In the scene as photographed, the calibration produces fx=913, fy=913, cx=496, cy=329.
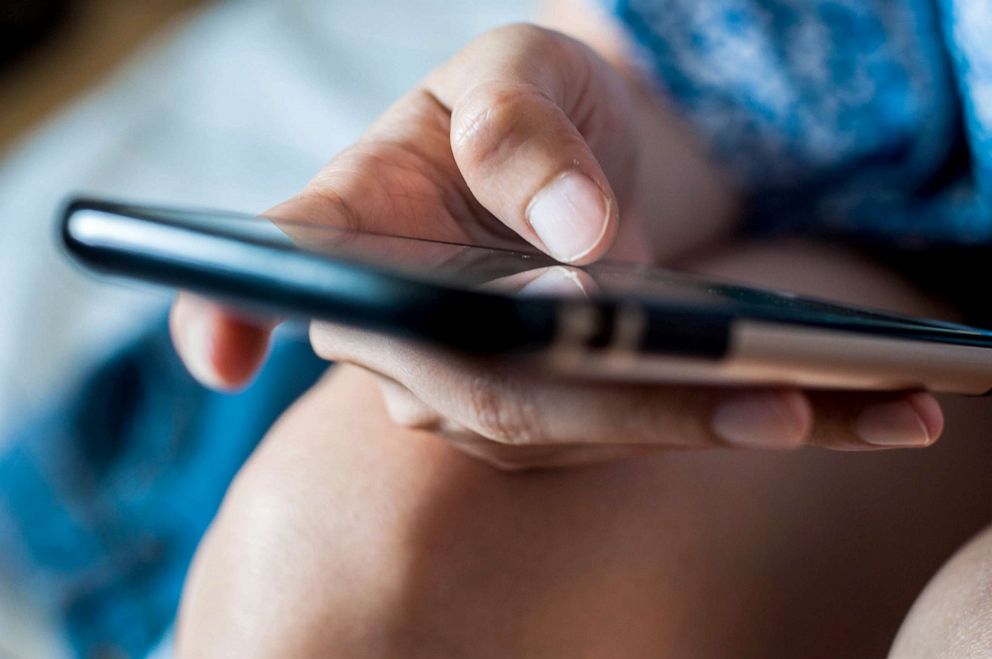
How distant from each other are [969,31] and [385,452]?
1.28 ft

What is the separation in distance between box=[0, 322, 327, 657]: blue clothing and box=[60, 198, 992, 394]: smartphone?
0.44 meters

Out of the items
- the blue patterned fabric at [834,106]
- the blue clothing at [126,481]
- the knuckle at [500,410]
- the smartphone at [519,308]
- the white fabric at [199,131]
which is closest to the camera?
the smartphone at [519,308]

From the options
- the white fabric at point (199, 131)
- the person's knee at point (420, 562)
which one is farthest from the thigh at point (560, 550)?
Result: the white fabric at point (199, 131)

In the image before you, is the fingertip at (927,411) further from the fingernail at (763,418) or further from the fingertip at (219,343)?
the fingertip at (219,343)

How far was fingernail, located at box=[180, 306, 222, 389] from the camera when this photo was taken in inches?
14.7

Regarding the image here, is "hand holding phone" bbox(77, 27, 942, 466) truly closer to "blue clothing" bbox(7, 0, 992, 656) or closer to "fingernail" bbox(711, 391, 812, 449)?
"fingernail" bbox(711, 391, 812, 449)

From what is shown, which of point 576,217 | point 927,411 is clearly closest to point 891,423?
point 927,411

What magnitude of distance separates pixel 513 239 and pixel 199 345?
5.5 inches

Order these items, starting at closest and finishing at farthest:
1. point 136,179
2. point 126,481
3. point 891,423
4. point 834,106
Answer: point 891,423 → point 834,106 → point 126,481 → point 136,179

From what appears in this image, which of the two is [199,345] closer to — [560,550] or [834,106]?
[560,550]

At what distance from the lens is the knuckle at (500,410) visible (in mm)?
302

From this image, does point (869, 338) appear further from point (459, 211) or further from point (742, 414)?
point (459, 211)

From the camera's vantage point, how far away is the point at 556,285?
0.23m

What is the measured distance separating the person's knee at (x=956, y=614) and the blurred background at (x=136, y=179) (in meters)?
0.51
